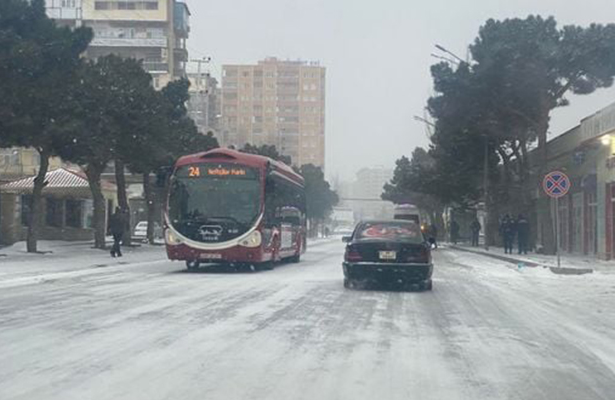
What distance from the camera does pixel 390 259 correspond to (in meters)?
17.6

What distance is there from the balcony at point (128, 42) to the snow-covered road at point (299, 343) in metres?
74.7

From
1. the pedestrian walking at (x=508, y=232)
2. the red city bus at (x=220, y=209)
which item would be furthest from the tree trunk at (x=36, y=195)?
the pedestrian walking at (x=508, y=232)

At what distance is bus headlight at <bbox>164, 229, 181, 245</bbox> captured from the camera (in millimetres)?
22922

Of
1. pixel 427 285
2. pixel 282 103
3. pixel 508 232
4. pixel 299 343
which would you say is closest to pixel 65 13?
pixel 508 232

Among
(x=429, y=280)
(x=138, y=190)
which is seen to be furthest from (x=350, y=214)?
(x=429, y=280)

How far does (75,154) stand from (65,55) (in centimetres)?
408

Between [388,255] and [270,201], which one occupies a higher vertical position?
[270,201]

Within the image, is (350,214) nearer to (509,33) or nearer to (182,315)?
(509,33)

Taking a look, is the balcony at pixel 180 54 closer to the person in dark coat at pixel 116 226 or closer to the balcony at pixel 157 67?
the balcony at pixel 157 67

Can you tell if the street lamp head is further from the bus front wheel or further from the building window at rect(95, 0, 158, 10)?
the building window at rect(95, 0, 158, 10)

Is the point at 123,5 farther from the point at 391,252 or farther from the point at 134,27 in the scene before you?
the point at 391,252

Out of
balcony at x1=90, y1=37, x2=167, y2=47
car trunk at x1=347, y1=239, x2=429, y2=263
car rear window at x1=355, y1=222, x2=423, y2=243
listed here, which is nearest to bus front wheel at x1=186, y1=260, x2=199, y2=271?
car rear window at x1=355, y1=222, x2=423, y2=243

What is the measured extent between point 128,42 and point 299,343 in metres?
83.6

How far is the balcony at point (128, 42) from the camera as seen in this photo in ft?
291
